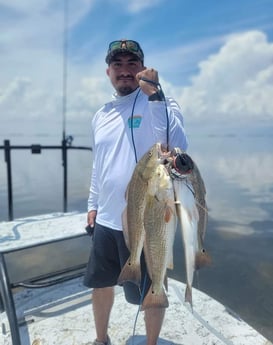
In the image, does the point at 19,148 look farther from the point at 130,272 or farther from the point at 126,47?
the point at 130,272

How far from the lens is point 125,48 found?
253cm

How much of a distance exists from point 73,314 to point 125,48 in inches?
118

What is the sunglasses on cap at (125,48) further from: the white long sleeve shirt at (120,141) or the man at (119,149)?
the white long sleeve shirt at (120,141)

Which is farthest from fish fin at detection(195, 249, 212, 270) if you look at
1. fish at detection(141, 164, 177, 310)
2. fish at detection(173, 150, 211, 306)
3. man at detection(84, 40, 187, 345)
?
man at detection(84, 40, 187, 345)

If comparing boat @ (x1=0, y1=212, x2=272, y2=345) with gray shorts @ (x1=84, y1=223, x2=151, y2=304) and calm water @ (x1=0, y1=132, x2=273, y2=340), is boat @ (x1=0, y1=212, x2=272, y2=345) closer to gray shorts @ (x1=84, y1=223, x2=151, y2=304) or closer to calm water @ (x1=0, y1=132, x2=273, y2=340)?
gray shorts @ (x1=84, y1=223, x2=151, y2=304)

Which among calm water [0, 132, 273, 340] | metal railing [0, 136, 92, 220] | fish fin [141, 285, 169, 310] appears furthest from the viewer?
calm water [0, 132, 273, 340]

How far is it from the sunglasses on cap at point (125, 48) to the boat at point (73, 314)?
2.14 meters

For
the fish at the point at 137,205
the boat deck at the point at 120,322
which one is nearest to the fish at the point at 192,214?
the fish at the point at 137,205

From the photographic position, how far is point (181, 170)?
1744mm

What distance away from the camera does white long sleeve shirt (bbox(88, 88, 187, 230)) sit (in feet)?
7.90

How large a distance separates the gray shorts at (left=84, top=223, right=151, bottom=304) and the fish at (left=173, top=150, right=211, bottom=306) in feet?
2.68

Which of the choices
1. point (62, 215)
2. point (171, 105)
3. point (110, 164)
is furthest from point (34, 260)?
point (171, 105)

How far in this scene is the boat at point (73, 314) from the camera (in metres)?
3.19

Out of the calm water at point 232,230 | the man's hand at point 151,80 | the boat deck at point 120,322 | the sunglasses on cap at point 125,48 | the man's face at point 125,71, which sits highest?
the sunglasses on cap at point 125,48
